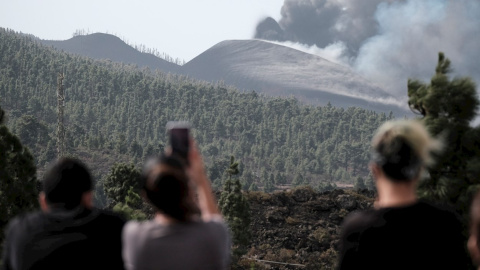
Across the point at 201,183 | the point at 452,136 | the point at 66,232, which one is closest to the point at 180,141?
the point at 201,183

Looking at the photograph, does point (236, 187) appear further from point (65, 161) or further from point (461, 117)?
point (65, 161)

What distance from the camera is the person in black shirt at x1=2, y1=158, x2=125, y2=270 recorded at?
4773mm

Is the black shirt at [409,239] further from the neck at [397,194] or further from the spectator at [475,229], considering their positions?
the spectator at [475,229]

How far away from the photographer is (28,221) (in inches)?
190

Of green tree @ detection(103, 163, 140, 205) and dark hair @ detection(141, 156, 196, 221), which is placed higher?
dark hair @ detection(141, 156, 196, 221)

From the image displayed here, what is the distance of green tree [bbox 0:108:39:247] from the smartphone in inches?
905

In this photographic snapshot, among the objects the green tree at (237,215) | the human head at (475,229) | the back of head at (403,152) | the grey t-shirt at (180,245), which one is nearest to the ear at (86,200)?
the grey t-shirt at (180,245)

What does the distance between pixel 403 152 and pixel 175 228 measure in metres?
1.38

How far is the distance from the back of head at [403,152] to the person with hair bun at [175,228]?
3.36 feet

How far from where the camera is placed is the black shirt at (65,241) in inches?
188

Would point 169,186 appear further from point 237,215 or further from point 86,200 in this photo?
point 237,215

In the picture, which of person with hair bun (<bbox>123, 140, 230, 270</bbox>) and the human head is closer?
the human head

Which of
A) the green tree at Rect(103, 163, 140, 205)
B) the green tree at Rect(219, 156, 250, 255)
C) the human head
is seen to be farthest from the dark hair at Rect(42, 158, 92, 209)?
the green tree at Rect(103, 163, 140, 205)

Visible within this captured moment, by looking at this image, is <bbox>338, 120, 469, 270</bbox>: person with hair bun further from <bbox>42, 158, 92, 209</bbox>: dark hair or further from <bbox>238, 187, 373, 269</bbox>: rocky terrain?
<bbox>238, 187, 373, 269</bbox>: rocky terrain
